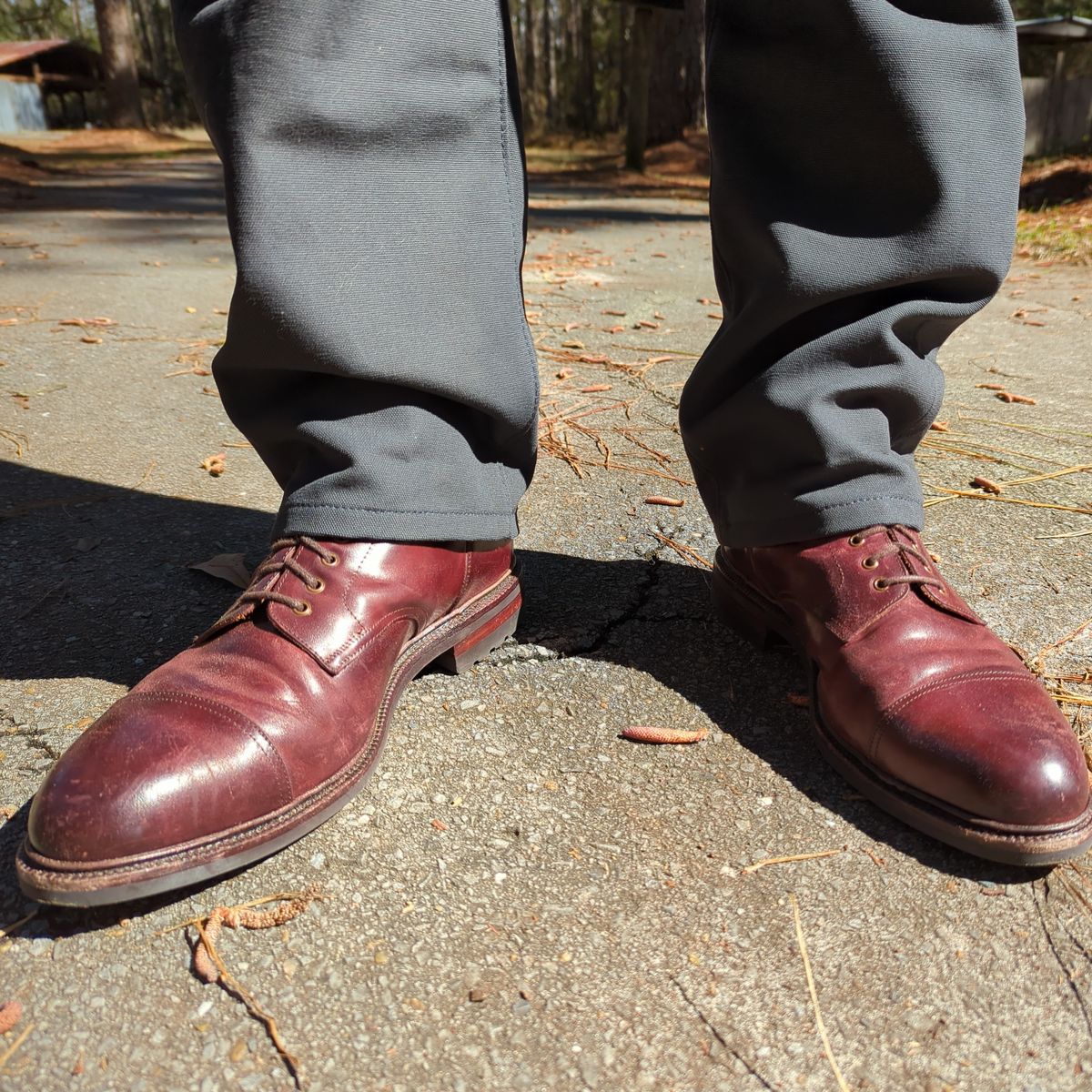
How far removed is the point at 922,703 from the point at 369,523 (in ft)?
1.88

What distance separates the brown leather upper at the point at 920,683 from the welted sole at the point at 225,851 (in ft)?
1.35

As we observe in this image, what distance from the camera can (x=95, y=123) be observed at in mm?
25828

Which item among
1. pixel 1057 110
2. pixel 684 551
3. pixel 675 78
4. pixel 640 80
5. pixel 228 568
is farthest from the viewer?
pixel 1057 110

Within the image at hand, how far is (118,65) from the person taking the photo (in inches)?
611

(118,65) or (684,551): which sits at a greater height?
(118,65)

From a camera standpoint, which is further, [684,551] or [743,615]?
[684,551]

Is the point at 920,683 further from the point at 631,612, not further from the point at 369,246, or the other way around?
the point at 369,246

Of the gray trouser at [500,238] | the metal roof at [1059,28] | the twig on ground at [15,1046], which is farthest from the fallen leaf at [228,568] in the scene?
the metal roof at [1059,28]

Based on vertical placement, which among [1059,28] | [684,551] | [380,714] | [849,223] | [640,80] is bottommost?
[684,551]

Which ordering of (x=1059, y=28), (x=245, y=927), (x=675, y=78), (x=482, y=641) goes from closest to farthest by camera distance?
(x=245, y=927), (x=482, y=641), (x=1059, y=28), (x=675, y=78)

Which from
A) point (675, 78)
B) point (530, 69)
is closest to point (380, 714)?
point (675, 78)

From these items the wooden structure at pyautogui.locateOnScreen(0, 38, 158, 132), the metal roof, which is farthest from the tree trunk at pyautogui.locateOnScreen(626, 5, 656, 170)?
the wooden structure at pyautogui.locateOnScreen(0, 38, 158, 132)

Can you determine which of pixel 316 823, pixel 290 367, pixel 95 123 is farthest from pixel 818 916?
pixel 95 123

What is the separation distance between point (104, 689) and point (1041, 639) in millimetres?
1136
